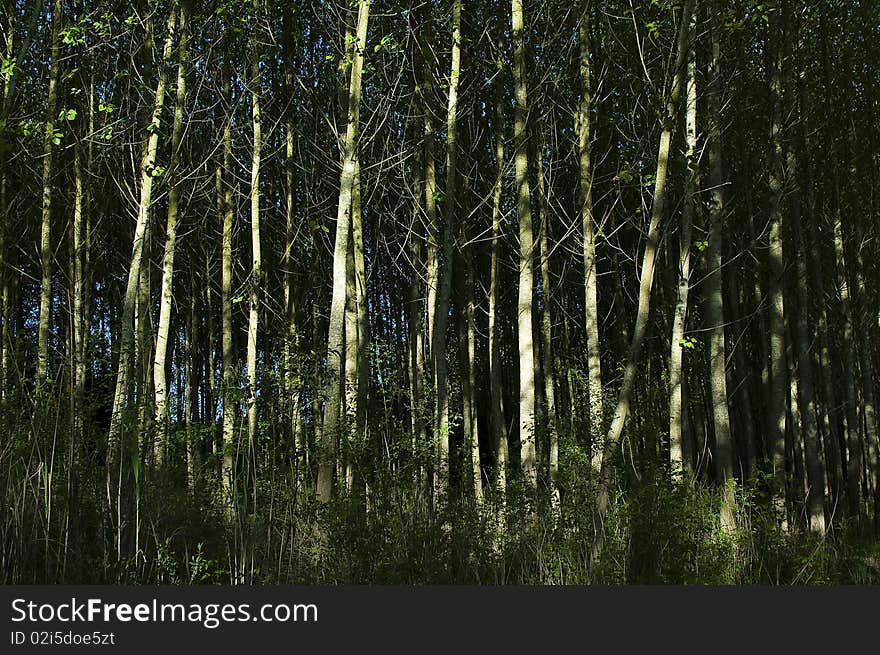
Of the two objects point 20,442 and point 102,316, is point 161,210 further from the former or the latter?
point 20,442

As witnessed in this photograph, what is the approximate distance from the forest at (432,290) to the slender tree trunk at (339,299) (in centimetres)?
3

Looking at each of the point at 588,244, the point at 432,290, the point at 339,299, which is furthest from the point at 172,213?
the point at 588,244

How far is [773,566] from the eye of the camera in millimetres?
7191

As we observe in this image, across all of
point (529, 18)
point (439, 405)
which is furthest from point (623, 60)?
point (439, 405)

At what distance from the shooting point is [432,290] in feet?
38.2

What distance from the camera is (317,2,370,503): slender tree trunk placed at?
736 centimetres

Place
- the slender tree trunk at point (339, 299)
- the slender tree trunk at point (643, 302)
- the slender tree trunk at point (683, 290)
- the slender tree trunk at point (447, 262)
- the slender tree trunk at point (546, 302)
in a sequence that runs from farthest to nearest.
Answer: the slender tree trunk at point (546, 302) < the slender tree trunk at point (447, 262) < the slender tree trunk at point (683, 290) < the slender tree trunk at point (339, 299) < the slender tree trunk at point (643, 302)

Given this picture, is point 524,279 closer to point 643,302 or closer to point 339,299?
point 643,302

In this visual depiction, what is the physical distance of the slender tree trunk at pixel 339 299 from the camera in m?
7.36

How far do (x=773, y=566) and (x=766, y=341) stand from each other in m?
8.12

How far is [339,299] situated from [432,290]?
11.8ft

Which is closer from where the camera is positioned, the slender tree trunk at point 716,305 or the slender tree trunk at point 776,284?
the slender tree trunk at point 716,305

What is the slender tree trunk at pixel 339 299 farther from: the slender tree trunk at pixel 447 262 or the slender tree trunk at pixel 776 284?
the slender tree trunk at pixel 776 284

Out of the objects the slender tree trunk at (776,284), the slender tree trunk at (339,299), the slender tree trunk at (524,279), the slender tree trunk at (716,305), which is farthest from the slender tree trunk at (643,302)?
the slender tree trunk at (776,284)
